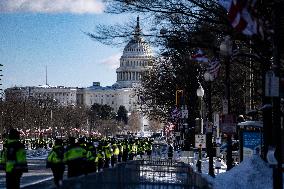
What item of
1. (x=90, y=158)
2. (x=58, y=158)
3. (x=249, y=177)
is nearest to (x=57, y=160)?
(x=58, y=158)

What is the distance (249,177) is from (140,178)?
4208 millimetres

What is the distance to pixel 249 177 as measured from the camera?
19422 mm

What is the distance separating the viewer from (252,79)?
39.9 meters

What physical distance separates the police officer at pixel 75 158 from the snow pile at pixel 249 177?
4471mm

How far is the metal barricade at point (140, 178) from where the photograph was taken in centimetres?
1350

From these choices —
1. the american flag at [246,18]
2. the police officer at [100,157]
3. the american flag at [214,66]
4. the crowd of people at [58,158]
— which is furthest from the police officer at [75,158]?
the american flag at [246,18]

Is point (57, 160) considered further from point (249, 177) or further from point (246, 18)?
point (246, 18)

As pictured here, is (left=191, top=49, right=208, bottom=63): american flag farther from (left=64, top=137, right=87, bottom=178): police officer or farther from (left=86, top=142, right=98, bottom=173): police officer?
(left=64, top=137, right=87, bottom=178): police officer

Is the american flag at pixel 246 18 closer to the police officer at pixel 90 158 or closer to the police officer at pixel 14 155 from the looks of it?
the police officer at pixel 14 155

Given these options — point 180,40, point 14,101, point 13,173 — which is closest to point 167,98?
point 14,101

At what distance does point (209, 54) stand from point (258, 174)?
811 centimetres

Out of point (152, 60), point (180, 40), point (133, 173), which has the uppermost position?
Answer: point (152, 60)

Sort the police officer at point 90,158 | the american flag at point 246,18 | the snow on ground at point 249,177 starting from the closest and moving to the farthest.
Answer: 1. the american flag at point 246,18
2. the snow on ground at point 249,177
3. the police officer at point 90,158

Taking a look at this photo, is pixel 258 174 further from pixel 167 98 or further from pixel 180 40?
pixel 167 98
